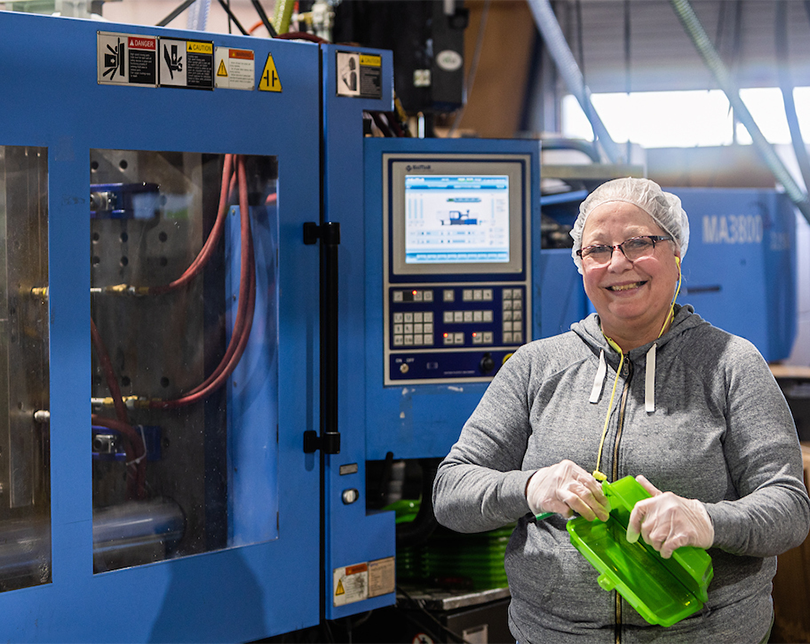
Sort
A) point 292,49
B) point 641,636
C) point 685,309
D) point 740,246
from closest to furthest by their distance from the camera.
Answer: point 641,636, point 685,309, point 292,49, point 740,246

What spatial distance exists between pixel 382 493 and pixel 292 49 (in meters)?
1.12

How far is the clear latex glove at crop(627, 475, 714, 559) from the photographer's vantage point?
109cm

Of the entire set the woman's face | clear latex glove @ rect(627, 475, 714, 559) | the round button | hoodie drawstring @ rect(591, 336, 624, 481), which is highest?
the woman's face

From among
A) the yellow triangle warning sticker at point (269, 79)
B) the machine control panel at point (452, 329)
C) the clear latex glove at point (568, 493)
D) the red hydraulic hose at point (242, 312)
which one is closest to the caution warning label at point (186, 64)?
the yellow triangle warning sticker at point (269, 79)

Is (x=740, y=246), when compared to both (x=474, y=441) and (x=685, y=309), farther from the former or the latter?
(x=474, y=441)

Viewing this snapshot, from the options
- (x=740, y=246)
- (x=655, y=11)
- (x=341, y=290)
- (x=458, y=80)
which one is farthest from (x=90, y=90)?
(x=655, y=11)

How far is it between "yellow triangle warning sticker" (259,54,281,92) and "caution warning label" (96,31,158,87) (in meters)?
0.23

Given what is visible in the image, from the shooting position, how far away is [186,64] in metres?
1.56

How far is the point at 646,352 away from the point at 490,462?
1.15 ft

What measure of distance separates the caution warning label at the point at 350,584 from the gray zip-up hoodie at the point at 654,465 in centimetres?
47

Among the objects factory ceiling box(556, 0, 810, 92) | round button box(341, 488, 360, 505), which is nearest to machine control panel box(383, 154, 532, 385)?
round button box(341, 488, 360, 505)

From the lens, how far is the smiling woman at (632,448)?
118 cm

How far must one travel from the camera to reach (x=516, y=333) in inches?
74.8

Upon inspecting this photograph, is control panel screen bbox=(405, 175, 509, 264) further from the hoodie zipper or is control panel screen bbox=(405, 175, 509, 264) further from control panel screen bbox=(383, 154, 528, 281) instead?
the hoodie zipper
